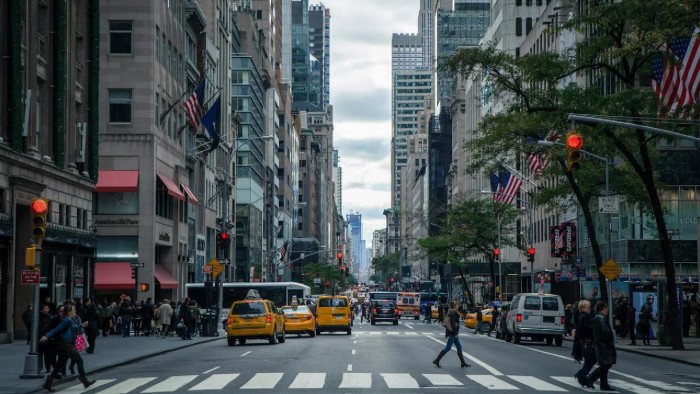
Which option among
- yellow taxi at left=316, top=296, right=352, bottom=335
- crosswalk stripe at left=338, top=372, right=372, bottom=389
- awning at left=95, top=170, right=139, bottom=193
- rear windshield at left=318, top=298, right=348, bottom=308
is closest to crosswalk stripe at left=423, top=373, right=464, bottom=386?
crosswalk stripe at left=338, top=372, right=372, bottom=389

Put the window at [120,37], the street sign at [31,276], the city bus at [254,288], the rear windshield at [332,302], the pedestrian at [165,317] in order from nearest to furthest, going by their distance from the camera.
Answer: the street sign at [31,276] → the pedestrian at [165,317] → the rear windshield at [332,302] → the window at [120,37] → the city bus at [254,288]

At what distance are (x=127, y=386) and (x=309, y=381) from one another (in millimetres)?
3900

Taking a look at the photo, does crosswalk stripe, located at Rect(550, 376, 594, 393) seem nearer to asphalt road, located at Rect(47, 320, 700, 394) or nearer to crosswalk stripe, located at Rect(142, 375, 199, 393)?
asphalt road, located at Rect(47, 320, 700, 394)

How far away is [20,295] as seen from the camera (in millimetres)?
43406

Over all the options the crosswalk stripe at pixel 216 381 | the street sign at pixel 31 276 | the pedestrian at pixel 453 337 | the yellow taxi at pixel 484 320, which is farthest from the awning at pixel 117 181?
the crosswalk stripe at pixel 216 381

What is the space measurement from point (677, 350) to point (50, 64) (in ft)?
90.8

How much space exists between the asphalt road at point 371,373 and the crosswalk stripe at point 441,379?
0.8 inches

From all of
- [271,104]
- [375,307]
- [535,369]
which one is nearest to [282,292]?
[375,307]

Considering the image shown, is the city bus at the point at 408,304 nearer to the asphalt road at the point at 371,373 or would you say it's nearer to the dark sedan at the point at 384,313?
the dark sedan at the point at 384,313

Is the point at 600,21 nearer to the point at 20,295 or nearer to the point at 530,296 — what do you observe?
the point at 530,296

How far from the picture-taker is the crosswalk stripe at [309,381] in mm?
22650

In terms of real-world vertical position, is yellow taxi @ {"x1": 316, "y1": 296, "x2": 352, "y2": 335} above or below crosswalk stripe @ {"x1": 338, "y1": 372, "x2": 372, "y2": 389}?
above

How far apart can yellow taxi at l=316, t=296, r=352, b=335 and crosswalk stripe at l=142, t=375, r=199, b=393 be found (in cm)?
2970

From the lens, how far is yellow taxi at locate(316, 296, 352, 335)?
55969mm
